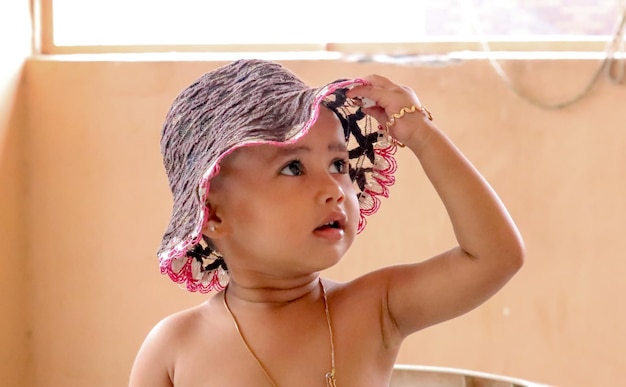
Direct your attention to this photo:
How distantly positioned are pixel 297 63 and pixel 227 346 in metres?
0.88

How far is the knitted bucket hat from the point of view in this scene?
1002 mm

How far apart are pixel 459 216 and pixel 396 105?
0.44 ft

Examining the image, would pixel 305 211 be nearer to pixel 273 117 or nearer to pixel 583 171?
pixel 273 117

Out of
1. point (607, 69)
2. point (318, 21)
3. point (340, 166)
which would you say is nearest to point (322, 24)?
point (318, 21)

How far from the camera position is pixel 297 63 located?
1.85 m

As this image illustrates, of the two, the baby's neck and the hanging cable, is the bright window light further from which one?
the baby's neck

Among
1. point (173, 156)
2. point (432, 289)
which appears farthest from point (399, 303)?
point (173, 156)

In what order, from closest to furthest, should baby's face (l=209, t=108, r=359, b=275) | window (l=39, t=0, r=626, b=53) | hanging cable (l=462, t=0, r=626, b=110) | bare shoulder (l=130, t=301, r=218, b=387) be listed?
1. baby's face (l=209, t=108, r=359, b=275)
2. bare shoulder (l=130, t=301, r=218, b=387)
3. hanging cable (l=462, t=0, r=626, b=110)
4. window (l=39, t=0, r=626, b=53)

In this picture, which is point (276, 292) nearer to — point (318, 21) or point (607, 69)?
point (607, 69)

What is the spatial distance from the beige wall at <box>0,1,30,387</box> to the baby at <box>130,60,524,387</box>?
3.20 ft

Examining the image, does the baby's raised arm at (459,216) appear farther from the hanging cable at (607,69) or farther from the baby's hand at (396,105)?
the hanging cable at (607,69)

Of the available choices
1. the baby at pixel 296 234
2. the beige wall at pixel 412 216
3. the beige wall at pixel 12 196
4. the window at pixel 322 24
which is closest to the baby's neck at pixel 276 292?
the baby at pixel 296 234

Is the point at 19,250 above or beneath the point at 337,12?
beneath

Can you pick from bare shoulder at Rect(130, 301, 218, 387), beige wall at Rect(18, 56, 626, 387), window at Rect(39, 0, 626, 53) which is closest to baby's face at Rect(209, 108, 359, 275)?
bare shoulder at Rect(130, 301, 218, 387)
